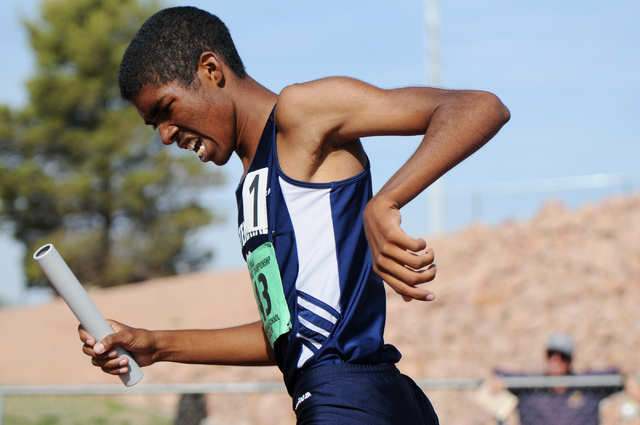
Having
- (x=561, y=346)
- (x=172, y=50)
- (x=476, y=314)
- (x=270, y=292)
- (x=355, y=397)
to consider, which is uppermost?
(x=172, y=50)

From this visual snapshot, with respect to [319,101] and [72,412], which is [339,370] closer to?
[319,101]

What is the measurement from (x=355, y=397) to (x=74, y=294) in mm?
925

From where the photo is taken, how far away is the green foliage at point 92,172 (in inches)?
Answer: 931

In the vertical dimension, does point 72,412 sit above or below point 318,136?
below

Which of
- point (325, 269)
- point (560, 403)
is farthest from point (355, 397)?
point (560, 403)

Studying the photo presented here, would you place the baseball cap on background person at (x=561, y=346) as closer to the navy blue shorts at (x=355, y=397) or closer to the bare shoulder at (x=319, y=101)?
the navy blue shorts at (x=355, y=397)

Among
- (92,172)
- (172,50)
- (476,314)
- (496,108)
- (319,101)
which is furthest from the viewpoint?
(92,172)

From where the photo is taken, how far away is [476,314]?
12836 mm

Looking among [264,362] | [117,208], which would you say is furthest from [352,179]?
[117,208]

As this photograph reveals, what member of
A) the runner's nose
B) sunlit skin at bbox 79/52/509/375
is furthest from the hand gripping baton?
the runner's nose

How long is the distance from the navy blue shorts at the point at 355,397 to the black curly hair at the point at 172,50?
0.99m

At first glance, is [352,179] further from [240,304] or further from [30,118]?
[30,118]

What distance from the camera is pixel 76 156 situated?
79.7 ft

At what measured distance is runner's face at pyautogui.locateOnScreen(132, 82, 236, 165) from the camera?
91.1 inches
